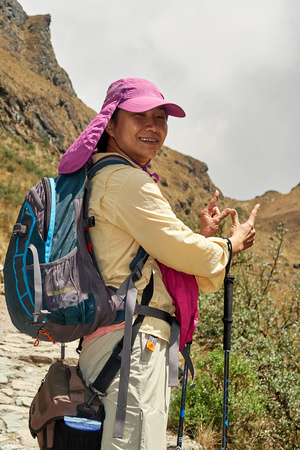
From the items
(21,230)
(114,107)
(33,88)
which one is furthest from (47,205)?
(33,88)

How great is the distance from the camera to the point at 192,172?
3024 inches

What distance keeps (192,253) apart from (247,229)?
477 millimetres

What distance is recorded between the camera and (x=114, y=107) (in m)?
1.86

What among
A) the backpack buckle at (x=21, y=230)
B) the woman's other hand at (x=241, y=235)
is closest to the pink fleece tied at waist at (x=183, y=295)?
the woman's other hand at (x=241, y=235)

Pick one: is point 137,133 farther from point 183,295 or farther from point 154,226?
Result: point 183,295

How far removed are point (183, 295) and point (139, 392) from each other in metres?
0.40

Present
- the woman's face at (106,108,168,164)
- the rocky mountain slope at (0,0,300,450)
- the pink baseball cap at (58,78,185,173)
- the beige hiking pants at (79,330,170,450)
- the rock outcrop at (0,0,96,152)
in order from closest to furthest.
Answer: the beige hiking pants at (79,330,170,450) → the pink baseball cap at (58,78,185,173) → the woman's face at (106,108,168,164) → the rocky mountain slope at (0,0,300,450) → the rock outcrop at (0,0,96,152)

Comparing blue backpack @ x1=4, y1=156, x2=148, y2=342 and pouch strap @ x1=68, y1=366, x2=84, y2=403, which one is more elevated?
blue backpack @ x1=4, y1=156, x2=148, y2=342

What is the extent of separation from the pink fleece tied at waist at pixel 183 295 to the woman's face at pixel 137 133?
514mm

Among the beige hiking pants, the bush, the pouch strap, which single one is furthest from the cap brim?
the bush

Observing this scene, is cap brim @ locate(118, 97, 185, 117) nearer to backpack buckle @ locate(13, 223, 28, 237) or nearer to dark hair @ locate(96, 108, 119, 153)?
dark hair @ locate(96, 108, 119, 153)

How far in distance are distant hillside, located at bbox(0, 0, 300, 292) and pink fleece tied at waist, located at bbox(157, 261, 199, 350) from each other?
14.8 ft

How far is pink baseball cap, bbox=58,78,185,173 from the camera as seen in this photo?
5.78 feet

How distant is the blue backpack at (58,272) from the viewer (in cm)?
155
